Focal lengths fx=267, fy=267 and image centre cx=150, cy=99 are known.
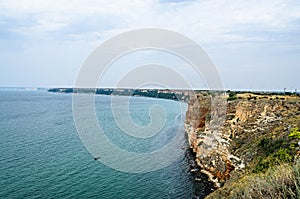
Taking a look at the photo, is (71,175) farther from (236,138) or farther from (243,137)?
(243,137)

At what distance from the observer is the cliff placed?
19938 millimetres

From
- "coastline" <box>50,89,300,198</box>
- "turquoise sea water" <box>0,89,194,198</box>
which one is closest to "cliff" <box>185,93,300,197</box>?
"coastline" <box>50,89,300,198</box>

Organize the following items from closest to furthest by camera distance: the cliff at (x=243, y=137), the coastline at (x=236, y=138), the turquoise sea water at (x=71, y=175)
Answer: the cliff at (x=243, y=137) → the coastline at (x=236, y=138) → the turquoise sea water at (x=71, y=175)

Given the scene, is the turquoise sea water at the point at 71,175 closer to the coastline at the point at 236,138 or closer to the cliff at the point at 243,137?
the coastline at the point at 236,138

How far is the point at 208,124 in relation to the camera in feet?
107

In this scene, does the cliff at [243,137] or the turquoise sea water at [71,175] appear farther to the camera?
the turquoise sea water at [71,175]

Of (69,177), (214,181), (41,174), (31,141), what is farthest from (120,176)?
(31,141)

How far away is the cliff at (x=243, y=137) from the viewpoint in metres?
19.9

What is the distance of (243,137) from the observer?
24672mm

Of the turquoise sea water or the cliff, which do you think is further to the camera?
the turquoise sea water

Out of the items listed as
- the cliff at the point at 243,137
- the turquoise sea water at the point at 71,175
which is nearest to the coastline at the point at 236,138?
the cliff at the point at 243,137

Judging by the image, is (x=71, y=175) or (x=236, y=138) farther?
(x=71, y=175)

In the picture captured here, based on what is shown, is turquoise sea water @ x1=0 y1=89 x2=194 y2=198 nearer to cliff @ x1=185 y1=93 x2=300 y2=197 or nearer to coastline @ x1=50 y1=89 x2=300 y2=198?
coastline @ x1=50 y1=89 x2=300 y2=198

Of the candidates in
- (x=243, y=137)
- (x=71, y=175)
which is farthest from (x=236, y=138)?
(x=71, y=175)
